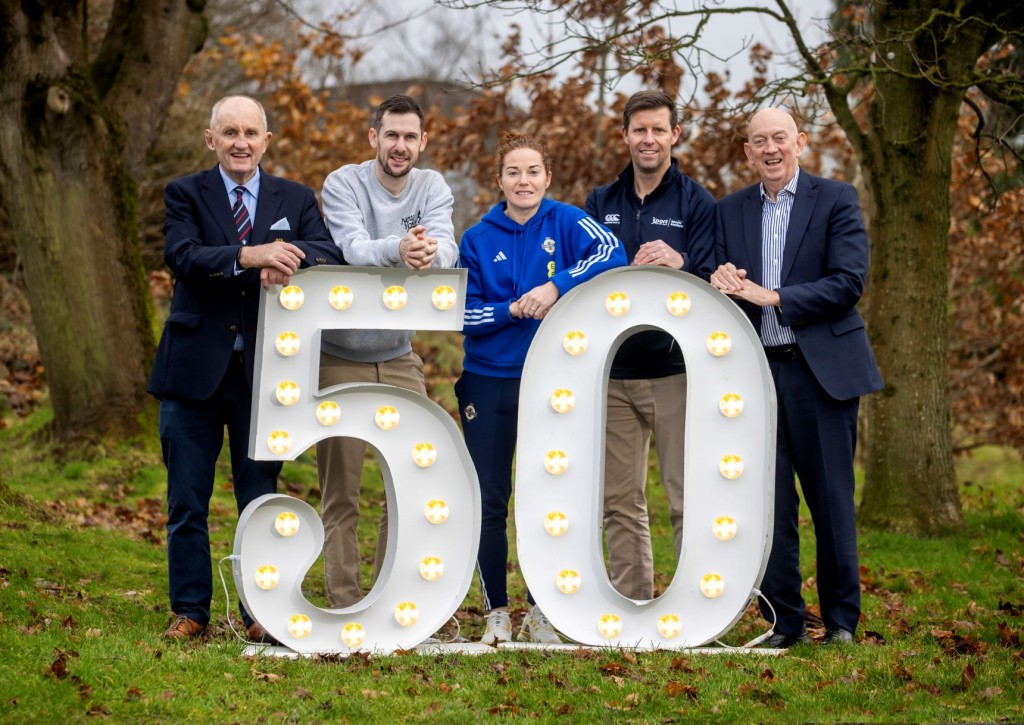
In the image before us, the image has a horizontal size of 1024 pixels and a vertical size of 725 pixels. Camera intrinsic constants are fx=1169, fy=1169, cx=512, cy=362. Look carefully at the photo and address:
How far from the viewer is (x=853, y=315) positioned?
239 inches

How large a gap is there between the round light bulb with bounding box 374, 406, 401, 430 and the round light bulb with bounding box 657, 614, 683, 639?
1.67 m

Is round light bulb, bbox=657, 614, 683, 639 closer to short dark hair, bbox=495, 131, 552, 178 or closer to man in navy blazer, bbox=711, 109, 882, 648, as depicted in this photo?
man in navy blazer, bbox=711, 109, 882, 648

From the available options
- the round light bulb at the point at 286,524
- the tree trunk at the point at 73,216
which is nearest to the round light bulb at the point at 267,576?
the round light bulb at the point at 286,524

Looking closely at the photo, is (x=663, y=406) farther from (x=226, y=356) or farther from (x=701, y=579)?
(x=226, y=356)

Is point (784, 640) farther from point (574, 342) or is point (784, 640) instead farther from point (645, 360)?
point (574, 342)

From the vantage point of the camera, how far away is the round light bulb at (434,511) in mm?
5879

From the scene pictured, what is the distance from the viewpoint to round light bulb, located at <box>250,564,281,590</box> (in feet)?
18.4

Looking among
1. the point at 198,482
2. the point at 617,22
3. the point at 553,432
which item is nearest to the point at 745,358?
the point at 553,432

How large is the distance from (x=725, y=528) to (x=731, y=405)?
24.3 inches

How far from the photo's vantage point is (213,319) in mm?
5871

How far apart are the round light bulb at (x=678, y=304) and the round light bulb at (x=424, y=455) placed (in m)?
1.40

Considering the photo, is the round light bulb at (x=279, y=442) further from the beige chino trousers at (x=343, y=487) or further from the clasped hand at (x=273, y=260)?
the clasped hand at (x=273, y=260)

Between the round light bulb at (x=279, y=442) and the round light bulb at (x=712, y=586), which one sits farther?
the round light bulb at (x=712, y=586)

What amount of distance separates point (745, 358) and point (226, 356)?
260cm
